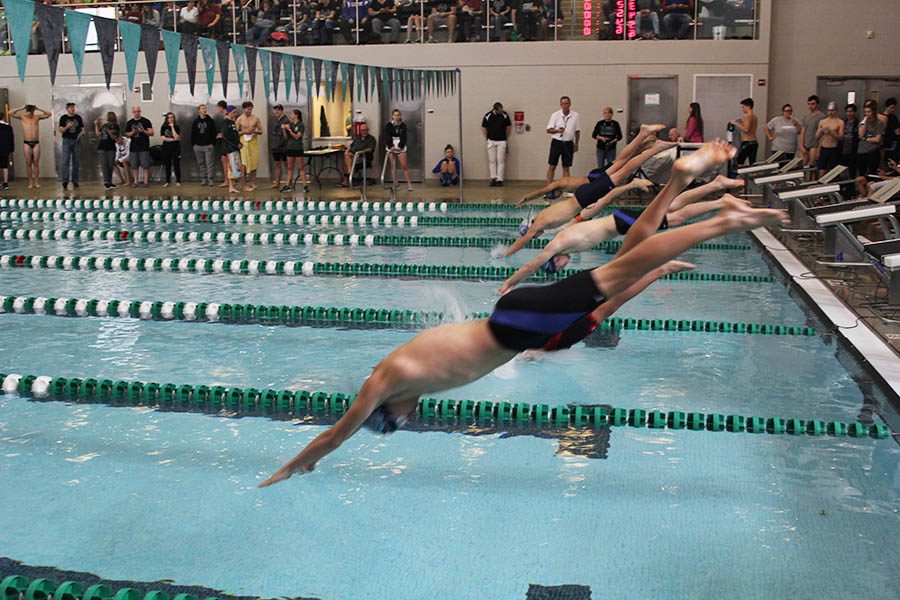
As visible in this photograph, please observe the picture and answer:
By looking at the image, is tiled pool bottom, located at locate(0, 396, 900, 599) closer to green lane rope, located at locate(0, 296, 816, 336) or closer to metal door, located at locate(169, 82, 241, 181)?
green lane rope, located at locate(0, 296, 816, 336)

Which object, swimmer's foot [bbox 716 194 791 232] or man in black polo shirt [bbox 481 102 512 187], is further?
man in black polo shirt [bbox 481 102 512 187]

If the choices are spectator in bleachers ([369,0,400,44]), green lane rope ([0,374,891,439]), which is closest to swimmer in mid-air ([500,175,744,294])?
green lane rope ([0,374,891,439])

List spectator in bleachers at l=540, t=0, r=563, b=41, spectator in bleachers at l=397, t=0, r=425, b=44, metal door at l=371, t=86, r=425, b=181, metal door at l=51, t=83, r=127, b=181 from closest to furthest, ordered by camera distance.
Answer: spectator in bleachers at l=540, t=0, r=563, b=41, spectator in bleachers at l=397, t=0, r=425, b=44, metal door at l=371, t=86, r=425, b=181, metal door at l=51, t=83, r=127, b=181

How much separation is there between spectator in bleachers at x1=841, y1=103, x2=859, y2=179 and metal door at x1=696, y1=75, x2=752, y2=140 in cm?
341

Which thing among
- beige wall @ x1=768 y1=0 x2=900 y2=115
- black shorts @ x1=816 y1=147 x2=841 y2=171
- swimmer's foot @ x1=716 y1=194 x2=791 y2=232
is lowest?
swimmer's foot @ x1=716 y1=194 x2=791 y2=232

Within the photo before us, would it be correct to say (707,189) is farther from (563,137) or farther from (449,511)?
(563,137)

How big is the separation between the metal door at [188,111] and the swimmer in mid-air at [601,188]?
1325 centimetres

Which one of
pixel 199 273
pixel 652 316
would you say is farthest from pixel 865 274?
pixel 199 273

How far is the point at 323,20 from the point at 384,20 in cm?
121

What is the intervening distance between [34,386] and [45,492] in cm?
145

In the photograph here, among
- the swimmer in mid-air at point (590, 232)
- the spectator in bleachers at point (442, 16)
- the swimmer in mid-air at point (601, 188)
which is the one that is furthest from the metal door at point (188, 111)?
the swimmer in mid-air at point (590, 232)

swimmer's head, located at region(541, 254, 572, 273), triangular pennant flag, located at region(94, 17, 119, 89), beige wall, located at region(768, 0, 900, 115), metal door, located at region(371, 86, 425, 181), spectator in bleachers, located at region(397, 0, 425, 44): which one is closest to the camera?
swimmer's head, located at region(541, 254, 572, 273)

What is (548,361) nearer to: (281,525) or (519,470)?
(519,470)

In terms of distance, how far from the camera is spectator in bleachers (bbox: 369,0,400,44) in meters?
18.3
